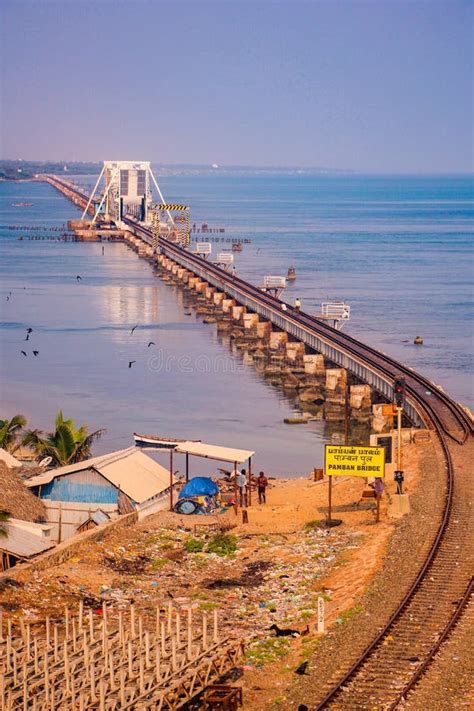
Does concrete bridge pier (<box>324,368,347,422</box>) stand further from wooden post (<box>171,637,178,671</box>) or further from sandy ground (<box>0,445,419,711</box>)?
wooden post (<box>171,637,178,671</box>)

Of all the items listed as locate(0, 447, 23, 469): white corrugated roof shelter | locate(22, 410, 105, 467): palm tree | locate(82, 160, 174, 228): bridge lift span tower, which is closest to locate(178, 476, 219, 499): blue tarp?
locate(22, 410, 105, 467): palm tree

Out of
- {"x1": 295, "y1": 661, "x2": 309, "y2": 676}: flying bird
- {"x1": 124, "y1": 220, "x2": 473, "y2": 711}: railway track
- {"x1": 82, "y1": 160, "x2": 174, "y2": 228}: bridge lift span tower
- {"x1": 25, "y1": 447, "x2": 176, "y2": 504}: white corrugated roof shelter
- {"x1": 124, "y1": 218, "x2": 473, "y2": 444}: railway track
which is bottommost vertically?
{"x1": 295, "y1": 661, "x2": 309, "y2": 676}: flying bird

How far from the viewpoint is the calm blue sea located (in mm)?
45500

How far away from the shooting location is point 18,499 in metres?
26.1

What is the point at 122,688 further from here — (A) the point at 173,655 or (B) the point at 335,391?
(B) the point at 335,391

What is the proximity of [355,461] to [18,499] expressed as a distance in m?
7.22

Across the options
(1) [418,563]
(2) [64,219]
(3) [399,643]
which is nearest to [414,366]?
(1) [418,563]

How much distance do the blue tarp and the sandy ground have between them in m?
1.01

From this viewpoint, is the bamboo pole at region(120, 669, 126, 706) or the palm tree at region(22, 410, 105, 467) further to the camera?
the palm tree at region(22, 410, 105, 467)

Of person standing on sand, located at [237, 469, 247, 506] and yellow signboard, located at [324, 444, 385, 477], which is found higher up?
yellow signboard, located at [324, 444, 385, 477]

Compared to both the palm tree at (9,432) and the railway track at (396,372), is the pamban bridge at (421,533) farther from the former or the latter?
the palm tree at (9,432)

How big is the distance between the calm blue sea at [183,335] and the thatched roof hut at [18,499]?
10.6 m

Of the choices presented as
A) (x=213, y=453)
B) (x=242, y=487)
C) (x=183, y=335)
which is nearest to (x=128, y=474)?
(x=213, y=453)

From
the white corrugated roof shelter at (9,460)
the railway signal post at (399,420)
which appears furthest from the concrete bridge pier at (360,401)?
the white corrugated roof shelter at (9,460)
